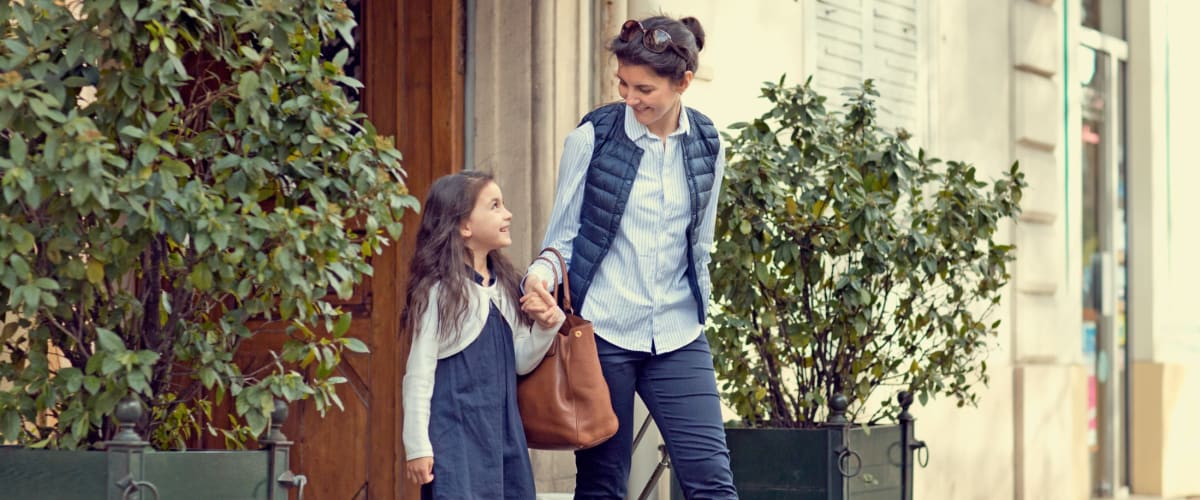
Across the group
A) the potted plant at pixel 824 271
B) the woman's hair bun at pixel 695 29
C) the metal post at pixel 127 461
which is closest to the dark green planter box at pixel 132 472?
the metal post at pixel 127 461

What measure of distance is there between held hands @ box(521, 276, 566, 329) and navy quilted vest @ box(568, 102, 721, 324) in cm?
16

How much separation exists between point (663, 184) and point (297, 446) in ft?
8.64

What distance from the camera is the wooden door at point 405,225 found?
631 cm

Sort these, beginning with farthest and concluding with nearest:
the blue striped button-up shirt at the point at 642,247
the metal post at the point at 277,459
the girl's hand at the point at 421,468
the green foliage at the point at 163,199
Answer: the blue striped button-up shirt at the point at 642,247 → the girl's hand at the point at 421,468 → the metal post at the point at 277,459 → the green foliage at the point at 163,199

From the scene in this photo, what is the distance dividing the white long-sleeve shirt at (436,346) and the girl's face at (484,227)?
108 mm

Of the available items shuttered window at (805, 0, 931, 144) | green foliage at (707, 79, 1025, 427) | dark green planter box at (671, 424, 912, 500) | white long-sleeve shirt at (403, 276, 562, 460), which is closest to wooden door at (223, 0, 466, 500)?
green foliage at (707, 79, 1025, 427)

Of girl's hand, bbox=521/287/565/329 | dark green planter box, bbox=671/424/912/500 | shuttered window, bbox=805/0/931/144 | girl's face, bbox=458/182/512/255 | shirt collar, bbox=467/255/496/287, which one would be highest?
shuttered window, bbox=805/0/931/144

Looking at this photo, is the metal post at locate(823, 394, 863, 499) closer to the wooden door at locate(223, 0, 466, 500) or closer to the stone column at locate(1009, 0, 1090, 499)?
the wooden door at locate(223, 0, 466, 500)

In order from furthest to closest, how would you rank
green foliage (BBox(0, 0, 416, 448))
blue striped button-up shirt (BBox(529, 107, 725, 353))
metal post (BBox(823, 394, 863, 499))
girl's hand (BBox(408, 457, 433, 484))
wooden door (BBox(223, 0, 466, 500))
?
wooden door (BBox(223, 0, 466, 500)), metal post (BBox(823, 394, 863, 499)), blue striped button-up shirt (BBox(529, 107, 725, 353)), girl's hand (BBox(408, 457, 433, 484)), green foliage (BBox(0, 0, 416, 448))

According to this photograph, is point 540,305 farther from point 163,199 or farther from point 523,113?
point 523,113

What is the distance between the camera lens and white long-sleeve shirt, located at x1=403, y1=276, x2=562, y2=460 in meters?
4.06

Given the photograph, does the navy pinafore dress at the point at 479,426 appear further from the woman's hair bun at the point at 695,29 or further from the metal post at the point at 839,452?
the metal post at the point at 839,452

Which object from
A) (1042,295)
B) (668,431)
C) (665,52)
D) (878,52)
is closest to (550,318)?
(668,431)

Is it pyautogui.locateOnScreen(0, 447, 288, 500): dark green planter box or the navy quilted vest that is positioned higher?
the navy quilted vest
